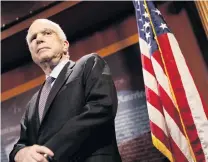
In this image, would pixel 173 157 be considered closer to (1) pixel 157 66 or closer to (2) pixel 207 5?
(1) pixel 157 66

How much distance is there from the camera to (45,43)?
155 centimetres

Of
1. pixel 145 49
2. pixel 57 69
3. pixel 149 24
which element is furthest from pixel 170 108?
pixel 57 69

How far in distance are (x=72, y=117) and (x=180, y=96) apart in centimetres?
87

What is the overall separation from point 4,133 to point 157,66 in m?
1.47

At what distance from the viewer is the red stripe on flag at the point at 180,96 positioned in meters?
1.75

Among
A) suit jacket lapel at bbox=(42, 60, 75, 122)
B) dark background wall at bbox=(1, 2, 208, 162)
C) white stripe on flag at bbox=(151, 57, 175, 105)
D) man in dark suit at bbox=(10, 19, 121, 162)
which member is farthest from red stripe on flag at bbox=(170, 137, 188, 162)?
suit jacket lapel at bbox=(42, 60, 75, 122)

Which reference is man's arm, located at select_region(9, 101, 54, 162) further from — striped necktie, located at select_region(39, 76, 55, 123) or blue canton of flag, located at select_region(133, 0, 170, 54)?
blue canton of flag, located at select_region(133, 0, 170, 54)

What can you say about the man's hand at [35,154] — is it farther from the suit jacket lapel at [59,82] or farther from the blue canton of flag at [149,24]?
the blue canton of flag at [149,24]

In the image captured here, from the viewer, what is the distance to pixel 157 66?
202 centimetres

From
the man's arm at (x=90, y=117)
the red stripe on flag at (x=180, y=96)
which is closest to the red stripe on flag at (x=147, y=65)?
the red stripe on flag at (x=180, y=96)

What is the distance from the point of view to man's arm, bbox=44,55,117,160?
3.73 ft

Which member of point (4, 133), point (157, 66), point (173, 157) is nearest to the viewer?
point (173, 157)

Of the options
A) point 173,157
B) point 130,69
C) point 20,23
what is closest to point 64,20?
point 20,23

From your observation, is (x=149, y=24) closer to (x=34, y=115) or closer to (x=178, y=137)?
(x=178, y=137)
